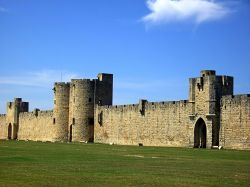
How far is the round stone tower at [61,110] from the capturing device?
58.2 metres

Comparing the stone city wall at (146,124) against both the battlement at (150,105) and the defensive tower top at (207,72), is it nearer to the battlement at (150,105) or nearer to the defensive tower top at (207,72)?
the battlement at (150,105)

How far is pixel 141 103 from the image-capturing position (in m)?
47.0

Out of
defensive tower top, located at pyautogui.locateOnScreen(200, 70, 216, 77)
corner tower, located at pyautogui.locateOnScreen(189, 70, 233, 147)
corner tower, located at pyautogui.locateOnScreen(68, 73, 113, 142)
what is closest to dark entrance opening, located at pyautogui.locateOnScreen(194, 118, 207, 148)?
corner tower, located at pyautogui.locateOnScreen(189, 70, 233, 147)

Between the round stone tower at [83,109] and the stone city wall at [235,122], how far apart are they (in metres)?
19.3

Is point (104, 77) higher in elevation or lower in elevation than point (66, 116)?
higher

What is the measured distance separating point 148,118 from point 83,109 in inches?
417

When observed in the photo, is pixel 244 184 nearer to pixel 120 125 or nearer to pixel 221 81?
pixel 221 81

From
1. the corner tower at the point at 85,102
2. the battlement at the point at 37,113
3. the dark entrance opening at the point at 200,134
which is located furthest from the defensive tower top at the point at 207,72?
the battlement at the point at 37,113

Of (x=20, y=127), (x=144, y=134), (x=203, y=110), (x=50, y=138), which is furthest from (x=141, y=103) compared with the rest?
(x=20, y=127)

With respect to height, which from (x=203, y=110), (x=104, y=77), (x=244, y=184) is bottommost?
(x=244, y=184)

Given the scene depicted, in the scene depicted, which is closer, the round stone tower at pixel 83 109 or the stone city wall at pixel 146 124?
the stone city wall at pixel 146 124

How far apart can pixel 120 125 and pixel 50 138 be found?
48.5 feet

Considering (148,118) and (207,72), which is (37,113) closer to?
(148,118)

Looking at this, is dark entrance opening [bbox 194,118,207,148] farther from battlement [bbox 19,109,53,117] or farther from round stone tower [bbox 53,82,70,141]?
battlement [bbox 19,109,53,117]
